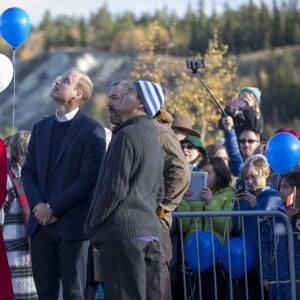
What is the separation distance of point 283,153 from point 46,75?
6227 centimetres

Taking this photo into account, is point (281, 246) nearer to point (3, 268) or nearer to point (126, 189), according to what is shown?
point (126, 189)

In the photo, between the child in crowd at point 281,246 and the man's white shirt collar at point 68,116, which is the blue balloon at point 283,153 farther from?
the man's white shirt collar at point 68,116

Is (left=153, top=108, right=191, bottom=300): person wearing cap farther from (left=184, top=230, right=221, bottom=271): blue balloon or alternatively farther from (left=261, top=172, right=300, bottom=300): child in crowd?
(left=261, top=172, right=300, bottom=300): child in crowd

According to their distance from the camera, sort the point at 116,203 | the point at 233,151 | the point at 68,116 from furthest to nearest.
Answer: the point at 233,151
the point at 68,116
the point at 116,203

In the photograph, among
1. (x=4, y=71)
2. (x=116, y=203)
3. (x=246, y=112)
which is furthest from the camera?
(x=246, y=112)

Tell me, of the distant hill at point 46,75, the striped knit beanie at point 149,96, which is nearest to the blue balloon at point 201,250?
the striped knit beanie at point 149,96

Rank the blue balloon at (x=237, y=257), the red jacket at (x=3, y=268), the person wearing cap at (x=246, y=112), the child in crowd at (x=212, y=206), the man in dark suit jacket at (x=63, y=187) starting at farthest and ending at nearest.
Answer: the person wearing cap at (x=246, y=112) → the child in crowd at (x=212, y=206) → the blue balloon at (x=237, y=257) → the red jacket at (x=3, y=268) → the man in dark suit jacket at (x=63, y=187)

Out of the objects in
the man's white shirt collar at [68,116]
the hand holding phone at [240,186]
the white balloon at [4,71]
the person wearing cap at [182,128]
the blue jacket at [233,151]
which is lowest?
the hand holding phone at [240,186]

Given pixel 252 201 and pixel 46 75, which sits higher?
pixel 46 75

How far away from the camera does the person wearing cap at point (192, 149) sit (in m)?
8.20

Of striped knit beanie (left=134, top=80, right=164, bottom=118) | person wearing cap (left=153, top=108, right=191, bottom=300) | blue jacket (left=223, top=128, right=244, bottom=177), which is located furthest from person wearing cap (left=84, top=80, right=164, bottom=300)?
blue jacket (left=223, top=128, right=244, bottom=177)

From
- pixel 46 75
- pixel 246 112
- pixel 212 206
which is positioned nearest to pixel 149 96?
pixel 212 206

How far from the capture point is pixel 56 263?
21.8 feet

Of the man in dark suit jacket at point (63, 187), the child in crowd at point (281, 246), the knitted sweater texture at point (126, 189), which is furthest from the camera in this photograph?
the child in crowd at point (281, 246)
